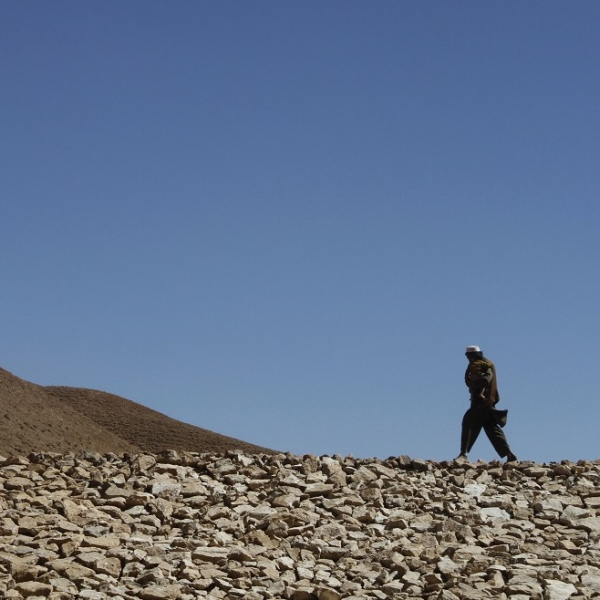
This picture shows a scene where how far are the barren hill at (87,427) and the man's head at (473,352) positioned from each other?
797cm

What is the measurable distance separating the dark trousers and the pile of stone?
1.39 metres

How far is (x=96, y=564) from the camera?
29.7 ft

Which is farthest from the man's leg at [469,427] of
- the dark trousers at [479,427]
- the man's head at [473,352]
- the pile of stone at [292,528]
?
the pile of stone at [292,528]

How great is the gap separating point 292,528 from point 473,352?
4.86 m

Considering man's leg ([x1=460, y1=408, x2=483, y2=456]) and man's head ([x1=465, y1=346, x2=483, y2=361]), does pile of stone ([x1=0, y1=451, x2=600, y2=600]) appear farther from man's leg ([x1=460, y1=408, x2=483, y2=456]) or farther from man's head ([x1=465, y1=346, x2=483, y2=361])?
man's head ([x1=465, y1=346, x2=483, y2=361])

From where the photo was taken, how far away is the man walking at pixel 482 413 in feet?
45.6

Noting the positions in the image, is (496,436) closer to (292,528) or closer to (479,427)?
(479,427)

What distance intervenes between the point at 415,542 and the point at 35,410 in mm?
13044

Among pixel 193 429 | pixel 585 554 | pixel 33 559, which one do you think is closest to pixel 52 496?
pixel 33 559

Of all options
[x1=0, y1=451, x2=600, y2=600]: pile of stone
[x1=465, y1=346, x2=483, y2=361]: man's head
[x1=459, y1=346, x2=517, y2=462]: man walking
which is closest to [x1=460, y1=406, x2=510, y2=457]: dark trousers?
[x1=459, y1=346, x2=517, y2=462]: man walking

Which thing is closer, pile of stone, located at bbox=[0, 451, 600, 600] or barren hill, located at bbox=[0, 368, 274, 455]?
pile of stone, located at bbox=[0, 451, 600, 600]

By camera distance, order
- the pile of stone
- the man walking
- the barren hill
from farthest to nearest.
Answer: the barren hill
the man walking
the pile of stone

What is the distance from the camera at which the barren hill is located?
19.5 metres

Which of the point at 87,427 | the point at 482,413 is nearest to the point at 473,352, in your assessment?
the point at 482,413
